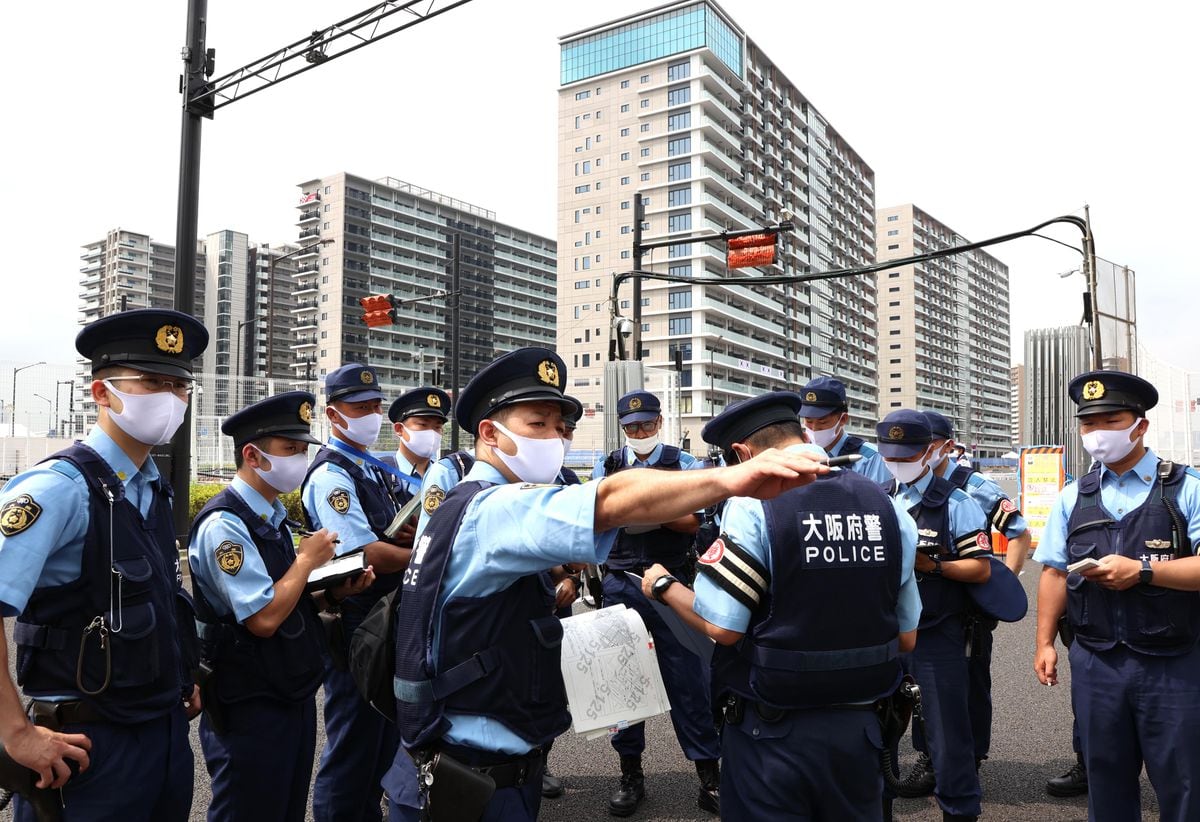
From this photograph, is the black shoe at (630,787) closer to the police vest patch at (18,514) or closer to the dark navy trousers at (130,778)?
the dark navy trousers at (130,778)

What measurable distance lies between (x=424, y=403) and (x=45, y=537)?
356 cm

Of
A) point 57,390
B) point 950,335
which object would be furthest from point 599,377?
point 950,335

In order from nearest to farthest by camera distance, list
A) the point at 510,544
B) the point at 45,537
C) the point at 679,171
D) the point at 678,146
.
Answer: the point at 510,544, the point at 45,537, the point at 679,171, the point at 678,146

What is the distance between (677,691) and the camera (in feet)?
16.4

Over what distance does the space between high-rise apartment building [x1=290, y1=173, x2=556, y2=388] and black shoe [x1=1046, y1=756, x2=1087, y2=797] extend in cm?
8961

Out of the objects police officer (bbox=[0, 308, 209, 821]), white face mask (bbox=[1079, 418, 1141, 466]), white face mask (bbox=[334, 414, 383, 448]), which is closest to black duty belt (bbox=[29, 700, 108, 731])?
police officer (bbox=[0, 308, 209, 821])

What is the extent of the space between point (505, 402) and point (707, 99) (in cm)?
7822

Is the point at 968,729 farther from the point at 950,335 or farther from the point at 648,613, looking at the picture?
the point at 950,335

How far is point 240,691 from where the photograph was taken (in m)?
3.04

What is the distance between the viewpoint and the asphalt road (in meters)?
4.58

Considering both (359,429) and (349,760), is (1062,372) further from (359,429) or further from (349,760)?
(349,760)

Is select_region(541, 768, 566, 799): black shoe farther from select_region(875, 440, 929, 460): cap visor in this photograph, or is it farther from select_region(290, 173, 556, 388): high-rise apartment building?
select_region(290, 173, 556, 388): high-rise apartment building

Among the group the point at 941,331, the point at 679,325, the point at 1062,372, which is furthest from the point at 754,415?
the point at 941,331

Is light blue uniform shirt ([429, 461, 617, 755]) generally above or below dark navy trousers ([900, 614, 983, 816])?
above
